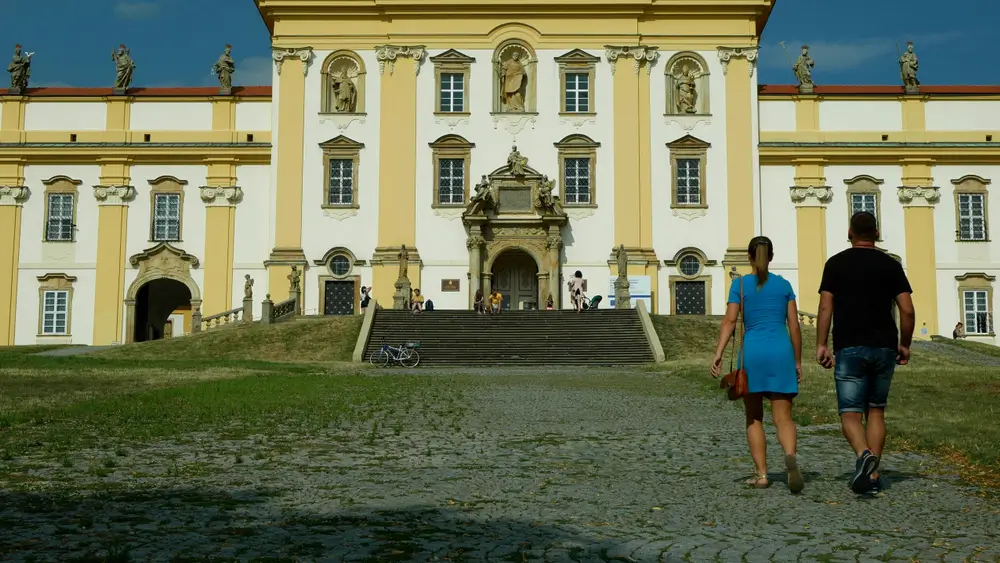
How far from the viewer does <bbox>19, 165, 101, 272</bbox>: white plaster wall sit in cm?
3997

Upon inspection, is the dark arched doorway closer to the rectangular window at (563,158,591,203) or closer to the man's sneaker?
the rectangular window at (563,158,591,203)

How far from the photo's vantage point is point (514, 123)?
3966cm

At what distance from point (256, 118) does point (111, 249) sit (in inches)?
302

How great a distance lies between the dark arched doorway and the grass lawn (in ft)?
74.8

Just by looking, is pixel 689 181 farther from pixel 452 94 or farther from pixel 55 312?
pixel 55 312

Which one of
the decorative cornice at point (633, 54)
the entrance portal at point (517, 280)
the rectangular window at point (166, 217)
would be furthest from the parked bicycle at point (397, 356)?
the decorative cornice at point (633, 54)

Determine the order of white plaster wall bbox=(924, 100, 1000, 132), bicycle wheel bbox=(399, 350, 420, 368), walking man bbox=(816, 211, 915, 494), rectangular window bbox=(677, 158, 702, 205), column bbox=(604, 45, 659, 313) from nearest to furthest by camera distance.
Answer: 1. walking man bbox=(816, 211, 915, 494)
2. bicycle wheel bbox=(399, 350, 420, 368)
3. column bbox=(604, 45, 659, 313)
4. rectangular window bbox=(677, 158, 702, 205)
5. white plaster wall bbox=(924, 100, 1000, 132)

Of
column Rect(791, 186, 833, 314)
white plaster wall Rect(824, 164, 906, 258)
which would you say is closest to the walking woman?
column Rect(791, 186, 833, 314)

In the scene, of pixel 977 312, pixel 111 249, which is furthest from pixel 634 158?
pixel 111 249

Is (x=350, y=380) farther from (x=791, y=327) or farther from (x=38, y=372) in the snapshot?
(x=791, y=327)

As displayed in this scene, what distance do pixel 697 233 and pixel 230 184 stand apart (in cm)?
1847

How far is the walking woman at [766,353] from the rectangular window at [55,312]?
37158mm

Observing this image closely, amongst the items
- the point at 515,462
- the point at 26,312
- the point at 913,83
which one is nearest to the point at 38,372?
the point at 515,462

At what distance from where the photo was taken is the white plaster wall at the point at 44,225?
39969 millimetres
